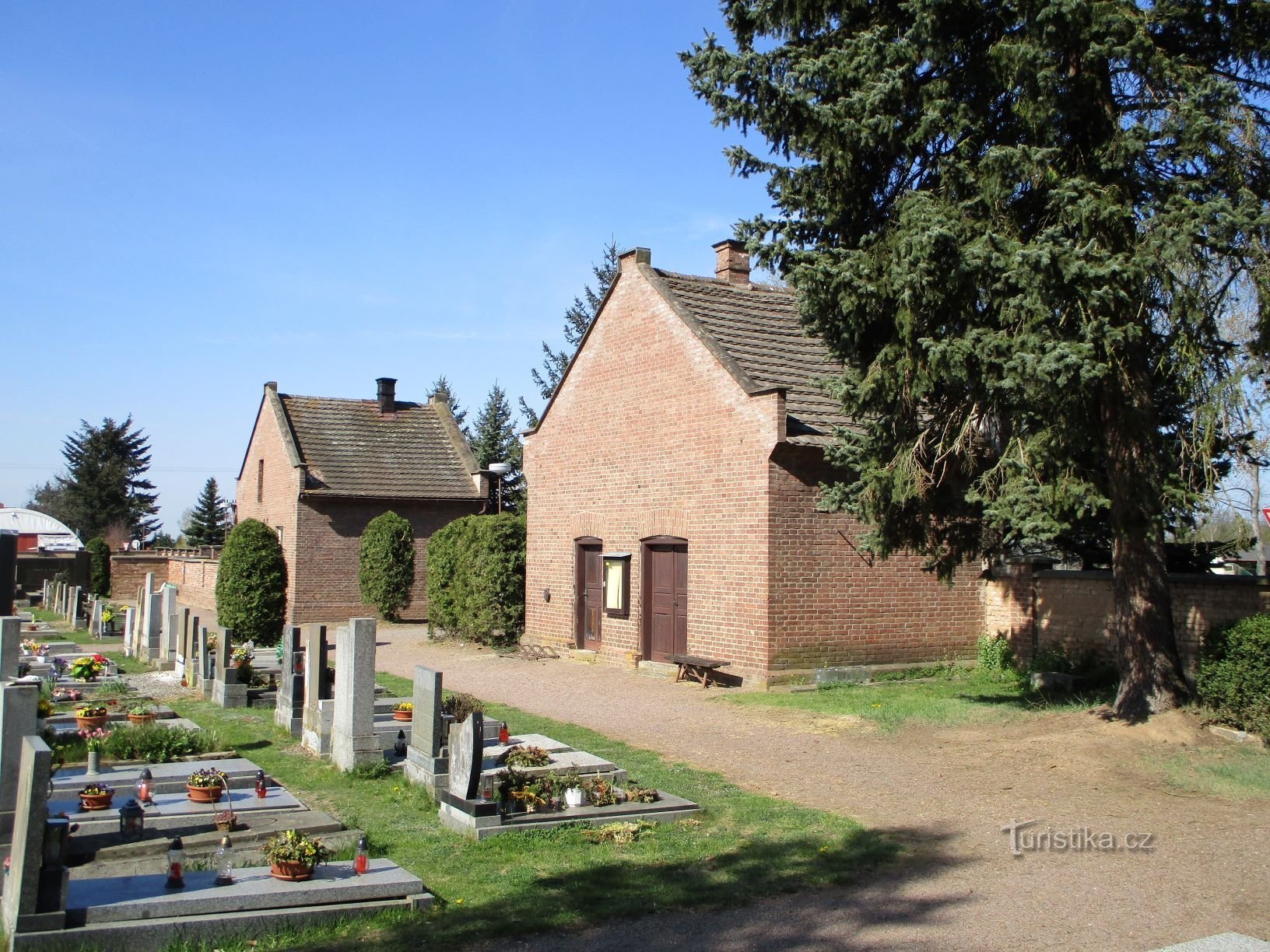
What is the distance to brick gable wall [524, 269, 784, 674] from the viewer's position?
16984mm

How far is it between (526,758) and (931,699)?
7335 mm

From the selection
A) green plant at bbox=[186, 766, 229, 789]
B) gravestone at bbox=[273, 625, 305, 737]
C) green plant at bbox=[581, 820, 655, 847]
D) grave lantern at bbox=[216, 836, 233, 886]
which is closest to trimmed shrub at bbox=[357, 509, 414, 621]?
gravestone at bbox=[273, 625, 305, 737]

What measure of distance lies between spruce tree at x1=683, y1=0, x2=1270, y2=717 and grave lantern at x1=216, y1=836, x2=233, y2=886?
7.75m

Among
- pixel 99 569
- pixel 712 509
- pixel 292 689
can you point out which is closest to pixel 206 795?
pixel 292 689

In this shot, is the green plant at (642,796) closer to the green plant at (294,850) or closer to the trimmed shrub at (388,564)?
the green plant at (294,850)

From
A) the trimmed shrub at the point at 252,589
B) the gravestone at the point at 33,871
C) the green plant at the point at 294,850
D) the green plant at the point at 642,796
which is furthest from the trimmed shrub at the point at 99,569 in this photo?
the gravestone at the point at 33,871

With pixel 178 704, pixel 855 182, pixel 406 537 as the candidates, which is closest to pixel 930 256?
pixel 855 182

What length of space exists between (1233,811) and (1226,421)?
147 inches

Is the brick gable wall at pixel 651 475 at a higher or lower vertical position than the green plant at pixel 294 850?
higher

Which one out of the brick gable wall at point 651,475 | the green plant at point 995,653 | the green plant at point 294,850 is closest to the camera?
the green plant at point 294,850

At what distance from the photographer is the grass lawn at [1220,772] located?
9516 millimetres

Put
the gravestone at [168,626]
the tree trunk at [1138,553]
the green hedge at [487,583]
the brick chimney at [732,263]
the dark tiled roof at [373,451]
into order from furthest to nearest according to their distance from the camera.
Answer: the dark tiled roof at [373,451], the green hedge at [487,583], the brick chimney at [732,263], the gravestone at [168,626], the tree trunk at [1138,553]

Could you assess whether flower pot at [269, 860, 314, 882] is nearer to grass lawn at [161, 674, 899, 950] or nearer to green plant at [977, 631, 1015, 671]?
grass lawn at [161, 674, 899, 950]

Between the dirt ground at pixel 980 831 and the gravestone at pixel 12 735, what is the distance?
3.94 metres
